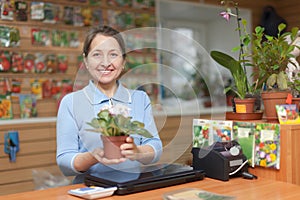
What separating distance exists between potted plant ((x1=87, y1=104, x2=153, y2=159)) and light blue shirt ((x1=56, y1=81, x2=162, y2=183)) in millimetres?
70

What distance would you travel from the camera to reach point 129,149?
61.7 inches

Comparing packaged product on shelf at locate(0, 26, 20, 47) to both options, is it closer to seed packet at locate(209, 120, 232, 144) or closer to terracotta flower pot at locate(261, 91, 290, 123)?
seed packet at locate(209, 120, 232, 144)

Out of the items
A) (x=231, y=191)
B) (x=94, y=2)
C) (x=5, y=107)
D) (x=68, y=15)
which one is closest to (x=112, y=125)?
(x=231, y=191)

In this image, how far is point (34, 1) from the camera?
3676mm

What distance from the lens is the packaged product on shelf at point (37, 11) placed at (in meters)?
3.67

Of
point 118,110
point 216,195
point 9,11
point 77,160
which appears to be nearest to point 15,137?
point 9,11

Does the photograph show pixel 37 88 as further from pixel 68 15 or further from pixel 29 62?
pixel 68 15

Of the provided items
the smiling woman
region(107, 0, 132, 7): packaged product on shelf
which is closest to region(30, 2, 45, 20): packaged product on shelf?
region(107, 0, 132, 7): packaged product on shelf

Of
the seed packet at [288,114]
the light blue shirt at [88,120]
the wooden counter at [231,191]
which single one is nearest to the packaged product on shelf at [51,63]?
the light blue shirt at [88,120]

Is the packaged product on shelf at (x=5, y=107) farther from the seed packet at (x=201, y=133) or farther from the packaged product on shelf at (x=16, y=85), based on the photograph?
the seed packet at (x=201, y=133)

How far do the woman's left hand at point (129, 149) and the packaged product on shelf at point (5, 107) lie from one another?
7.21ft

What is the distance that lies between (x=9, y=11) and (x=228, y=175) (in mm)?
2574

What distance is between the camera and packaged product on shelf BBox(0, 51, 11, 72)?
353 cm

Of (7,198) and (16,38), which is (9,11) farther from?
(7,198)
